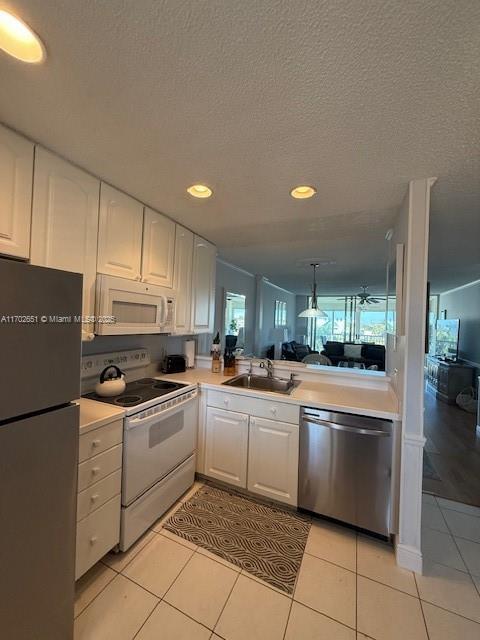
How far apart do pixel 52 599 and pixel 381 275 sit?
5.58 m

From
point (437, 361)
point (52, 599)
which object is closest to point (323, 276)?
point (437, 361)

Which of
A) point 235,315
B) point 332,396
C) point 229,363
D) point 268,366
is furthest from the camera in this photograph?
point 235,315

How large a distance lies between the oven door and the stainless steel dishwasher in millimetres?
908

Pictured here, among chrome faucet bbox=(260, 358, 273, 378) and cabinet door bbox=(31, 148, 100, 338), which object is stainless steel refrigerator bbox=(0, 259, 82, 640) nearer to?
cabinet door bbox=(31, 148, 100, 338)

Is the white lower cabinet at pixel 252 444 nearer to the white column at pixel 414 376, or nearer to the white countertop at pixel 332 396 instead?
the white countertop at pixel 332 396

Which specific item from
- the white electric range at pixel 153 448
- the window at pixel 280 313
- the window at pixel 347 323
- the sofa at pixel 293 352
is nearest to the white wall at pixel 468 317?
the window at pixel 347 323

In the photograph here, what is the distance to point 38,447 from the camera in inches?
38.3

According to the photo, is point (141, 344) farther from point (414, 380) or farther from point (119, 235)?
point (414, 380)

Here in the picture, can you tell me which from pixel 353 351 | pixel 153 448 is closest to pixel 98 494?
pixel 153 448

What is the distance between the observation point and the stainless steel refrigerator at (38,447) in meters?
0.88

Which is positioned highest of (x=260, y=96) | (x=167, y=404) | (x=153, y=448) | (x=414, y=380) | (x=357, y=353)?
(x=260, y=96)

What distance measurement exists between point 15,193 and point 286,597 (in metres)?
2.45

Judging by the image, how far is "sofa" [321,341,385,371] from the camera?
667cm

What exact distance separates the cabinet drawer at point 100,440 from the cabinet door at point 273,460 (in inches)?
39.0
